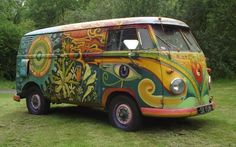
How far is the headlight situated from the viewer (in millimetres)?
8961

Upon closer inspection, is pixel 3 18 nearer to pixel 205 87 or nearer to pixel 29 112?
pixel 29 112

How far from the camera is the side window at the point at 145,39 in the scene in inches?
365

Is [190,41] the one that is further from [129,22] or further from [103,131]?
[103,131]

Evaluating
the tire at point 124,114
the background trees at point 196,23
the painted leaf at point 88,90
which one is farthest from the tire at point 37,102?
the background trees at point 196,23

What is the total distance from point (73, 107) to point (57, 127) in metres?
3.24

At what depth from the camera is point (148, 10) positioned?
88.2 ft

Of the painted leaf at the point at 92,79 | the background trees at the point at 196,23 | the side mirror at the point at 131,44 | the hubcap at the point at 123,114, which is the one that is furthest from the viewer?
the background trees at the point at 196,23

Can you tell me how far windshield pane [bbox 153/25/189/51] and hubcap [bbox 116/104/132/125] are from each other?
1496 millimetres

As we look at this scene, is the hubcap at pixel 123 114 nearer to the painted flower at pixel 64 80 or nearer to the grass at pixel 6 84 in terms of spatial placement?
the painted flower at pixel 64 80

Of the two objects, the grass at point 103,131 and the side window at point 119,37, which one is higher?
the side window at point 119,37

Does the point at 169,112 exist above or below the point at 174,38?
below

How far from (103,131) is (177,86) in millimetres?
1892

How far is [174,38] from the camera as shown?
9.77m

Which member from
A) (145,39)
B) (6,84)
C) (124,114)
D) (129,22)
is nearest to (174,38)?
(145,39)
